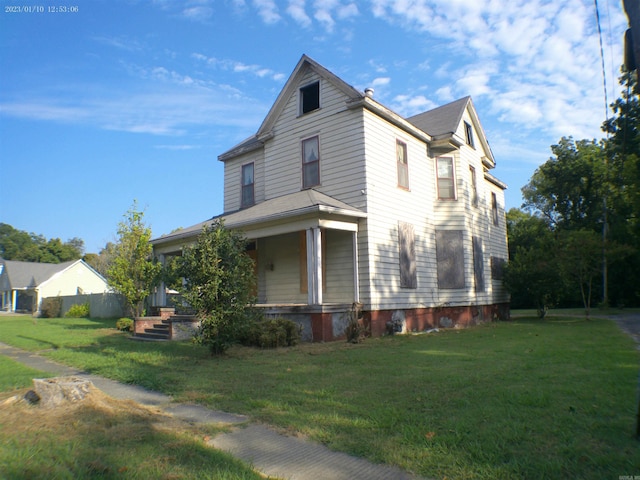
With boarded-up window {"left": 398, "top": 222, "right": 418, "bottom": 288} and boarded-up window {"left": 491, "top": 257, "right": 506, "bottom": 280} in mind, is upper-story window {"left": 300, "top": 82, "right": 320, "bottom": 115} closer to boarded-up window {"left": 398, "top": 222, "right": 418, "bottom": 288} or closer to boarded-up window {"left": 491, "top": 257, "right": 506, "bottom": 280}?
boarded-up window {"left": 398, "top": 222, "right": 418, "bottom": 288}

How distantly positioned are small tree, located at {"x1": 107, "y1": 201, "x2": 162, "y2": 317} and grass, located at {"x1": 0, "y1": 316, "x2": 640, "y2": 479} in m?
5.55

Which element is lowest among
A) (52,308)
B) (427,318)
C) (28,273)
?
(427,318)

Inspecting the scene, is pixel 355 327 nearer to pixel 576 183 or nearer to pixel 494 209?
pixel 494 209

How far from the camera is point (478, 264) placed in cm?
1880

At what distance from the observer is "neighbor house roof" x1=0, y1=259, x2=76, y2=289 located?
144ft

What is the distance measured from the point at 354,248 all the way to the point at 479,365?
620cm

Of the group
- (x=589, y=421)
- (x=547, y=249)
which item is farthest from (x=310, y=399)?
(x=547, y=249)

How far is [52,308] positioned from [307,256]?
26.6 metres

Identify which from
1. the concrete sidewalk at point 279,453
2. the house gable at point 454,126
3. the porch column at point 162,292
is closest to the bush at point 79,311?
the porch column at point 162,292

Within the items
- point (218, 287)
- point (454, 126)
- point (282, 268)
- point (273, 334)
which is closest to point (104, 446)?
point (218, 287)

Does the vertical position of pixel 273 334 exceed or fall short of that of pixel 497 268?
it falls short

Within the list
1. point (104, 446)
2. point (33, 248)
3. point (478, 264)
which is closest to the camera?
point (104, 446)

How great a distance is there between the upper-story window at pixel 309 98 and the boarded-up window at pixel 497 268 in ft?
36.9

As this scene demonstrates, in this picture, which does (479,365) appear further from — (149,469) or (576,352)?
(149,469)
